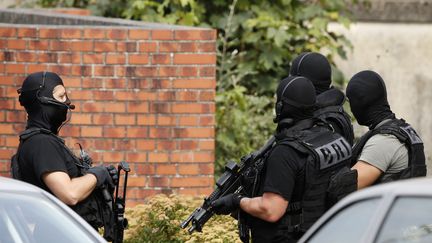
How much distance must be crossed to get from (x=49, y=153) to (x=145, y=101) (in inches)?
106

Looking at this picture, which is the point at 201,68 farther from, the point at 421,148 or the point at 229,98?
the point at 421,148

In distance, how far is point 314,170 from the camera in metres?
5.72

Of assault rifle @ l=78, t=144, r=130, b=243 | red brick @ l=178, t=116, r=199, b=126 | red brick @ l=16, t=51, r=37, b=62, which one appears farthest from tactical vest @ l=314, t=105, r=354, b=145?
red brick @ l=16, t=51, r=37, b=62

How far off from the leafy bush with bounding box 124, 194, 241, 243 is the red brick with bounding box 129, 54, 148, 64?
125 cm

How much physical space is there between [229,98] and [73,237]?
549 centimetres

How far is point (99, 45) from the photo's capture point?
8.73 m

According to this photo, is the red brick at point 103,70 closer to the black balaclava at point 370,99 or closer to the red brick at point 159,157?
the red brick at point 159,157

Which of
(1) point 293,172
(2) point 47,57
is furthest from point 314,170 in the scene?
(2) point 47,57

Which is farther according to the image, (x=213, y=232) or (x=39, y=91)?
(x=213, y=232)

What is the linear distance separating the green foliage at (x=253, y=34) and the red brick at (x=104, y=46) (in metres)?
1.80

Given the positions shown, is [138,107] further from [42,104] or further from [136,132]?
[42,104]

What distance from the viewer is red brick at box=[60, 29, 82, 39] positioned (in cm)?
876

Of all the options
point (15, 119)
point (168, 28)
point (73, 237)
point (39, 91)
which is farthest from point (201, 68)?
point (73, 237)

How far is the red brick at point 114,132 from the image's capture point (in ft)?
28.5
